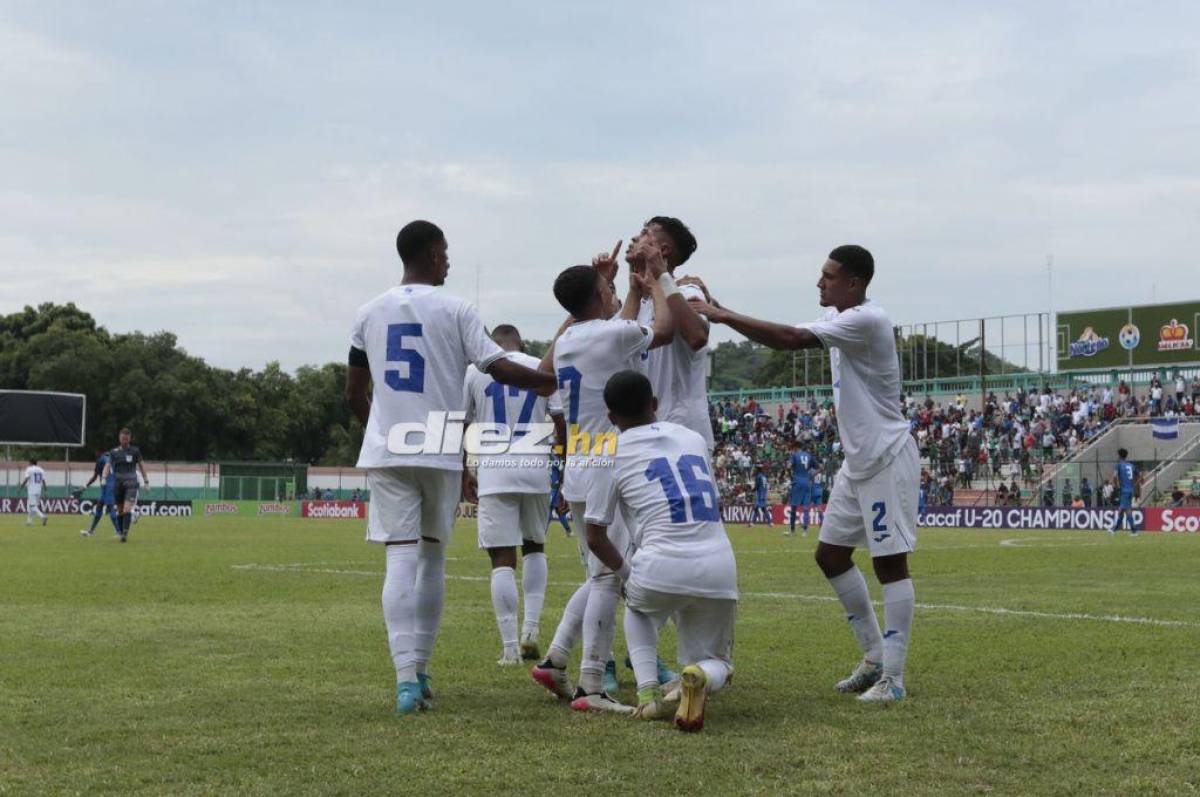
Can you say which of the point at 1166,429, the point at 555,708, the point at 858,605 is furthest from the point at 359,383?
the point at 1166,429

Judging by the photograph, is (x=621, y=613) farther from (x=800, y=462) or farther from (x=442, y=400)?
(x=800, y=462)

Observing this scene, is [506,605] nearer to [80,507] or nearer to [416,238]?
[416,238]

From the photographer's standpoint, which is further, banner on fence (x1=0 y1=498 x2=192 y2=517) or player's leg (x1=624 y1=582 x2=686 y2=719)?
banner on fence (x1=0 y1=498 x2=192 y2=517)

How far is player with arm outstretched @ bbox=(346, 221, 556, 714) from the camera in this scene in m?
6.92

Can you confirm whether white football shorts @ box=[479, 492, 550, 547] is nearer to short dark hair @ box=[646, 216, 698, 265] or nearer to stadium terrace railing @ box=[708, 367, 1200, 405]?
short dark hair @ box=[646, 216, 698, 265]

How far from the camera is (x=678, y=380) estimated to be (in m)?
7.41

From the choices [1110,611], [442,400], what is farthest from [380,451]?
[1110,611]

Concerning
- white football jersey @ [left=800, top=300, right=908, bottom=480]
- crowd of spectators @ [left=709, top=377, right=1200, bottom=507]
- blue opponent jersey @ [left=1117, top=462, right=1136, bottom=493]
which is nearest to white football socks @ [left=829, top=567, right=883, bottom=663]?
white football jersey @ [left=800, top=300, right=908, bottom=480]

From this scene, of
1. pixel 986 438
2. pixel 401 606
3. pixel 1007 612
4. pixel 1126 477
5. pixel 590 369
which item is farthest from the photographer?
pixel 986 438

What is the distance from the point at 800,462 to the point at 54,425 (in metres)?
36.8

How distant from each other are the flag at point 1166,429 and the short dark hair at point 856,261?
41.6 m

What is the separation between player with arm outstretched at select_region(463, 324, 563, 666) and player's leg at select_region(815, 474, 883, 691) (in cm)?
230

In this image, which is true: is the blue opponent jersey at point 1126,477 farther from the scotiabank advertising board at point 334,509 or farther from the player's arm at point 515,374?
the player's arm at point 515,374

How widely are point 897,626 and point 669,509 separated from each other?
1.64m
